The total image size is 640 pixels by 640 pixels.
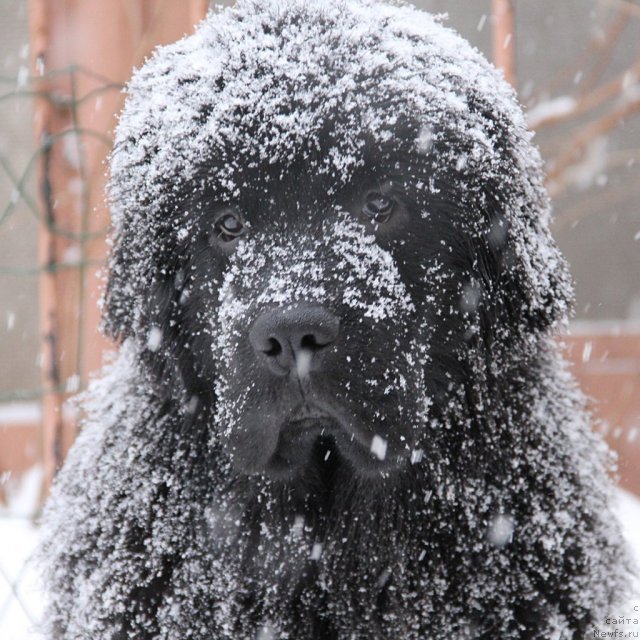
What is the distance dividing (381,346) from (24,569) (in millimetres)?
1458

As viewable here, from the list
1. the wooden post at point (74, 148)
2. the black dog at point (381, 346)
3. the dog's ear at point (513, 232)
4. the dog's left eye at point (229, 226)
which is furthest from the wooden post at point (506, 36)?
the dog's left eye at point (229, 226)

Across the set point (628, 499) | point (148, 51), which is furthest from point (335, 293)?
point (628, 499)

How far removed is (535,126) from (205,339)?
8.66 ft

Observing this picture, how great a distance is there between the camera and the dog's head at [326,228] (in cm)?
173

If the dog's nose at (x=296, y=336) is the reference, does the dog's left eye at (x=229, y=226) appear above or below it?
above

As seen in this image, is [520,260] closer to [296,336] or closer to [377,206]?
[377,206]

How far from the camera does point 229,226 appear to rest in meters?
1.96

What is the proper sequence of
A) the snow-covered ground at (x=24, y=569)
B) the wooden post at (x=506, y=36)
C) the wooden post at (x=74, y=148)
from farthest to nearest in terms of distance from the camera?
1. the wooden post at (x=74, y=148)
2. the wooden post at (x=506, y=36)
3. the snow-covered ground at (x=24, y=569)

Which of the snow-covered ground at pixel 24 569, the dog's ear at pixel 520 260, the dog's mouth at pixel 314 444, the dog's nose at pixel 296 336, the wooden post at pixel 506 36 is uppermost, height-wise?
the wooden post at pixel 506 36

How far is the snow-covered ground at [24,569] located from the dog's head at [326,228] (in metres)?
0.85

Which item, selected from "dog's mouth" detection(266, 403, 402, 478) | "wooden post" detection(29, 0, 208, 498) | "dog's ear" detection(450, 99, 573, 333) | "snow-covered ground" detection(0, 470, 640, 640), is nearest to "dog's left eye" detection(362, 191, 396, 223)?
"dog's ear" detection(450, 99, 573, 333)

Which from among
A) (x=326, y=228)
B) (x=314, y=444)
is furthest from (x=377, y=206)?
(x=314, y=444)

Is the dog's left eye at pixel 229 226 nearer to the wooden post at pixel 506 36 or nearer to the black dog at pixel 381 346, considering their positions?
the black dog at pixel 381 346

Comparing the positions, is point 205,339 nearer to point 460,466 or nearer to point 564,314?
point 460,466
